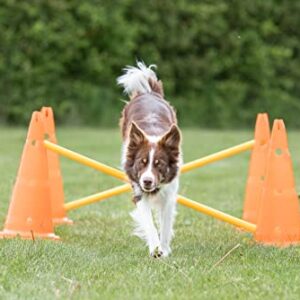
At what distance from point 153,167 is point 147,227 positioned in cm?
60

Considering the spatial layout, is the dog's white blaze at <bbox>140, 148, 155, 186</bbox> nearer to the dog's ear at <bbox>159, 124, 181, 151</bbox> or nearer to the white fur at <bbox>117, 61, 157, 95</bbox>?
the dog's ear at <bbox>159, 124, 181, 151</bbox>

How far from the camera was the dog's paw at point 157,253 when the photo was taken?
661 centimetres

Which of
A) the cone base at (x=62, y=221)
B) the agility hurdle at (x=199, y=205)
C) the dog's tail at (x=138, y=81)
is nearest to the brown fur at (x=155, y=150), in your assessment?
the agility hurdle at (x=199, y=205)

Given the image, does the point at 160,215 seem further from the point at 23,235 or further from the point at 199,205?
the point at 23,235

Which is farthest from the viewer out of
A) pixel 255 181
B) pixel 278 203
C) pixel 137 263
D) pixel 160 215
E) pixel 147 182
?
pixel 255 181

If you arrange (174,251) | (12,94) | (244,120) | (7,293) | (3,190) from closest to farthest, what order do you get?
(7,293) < (174,251) < (3,190) < (12,94) < (244,120)

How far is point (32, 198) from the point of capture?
24.0ft

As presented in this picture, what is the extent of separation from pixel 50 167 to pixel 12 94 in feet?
49.3

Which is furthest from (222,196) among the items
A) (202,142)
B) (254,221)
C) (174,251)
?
(202,142)

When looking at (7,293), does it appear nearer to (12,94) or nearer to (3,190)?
(3,190)

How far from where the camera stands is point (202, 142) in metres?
19.2

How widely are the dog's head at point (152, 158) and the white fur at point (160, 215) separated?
26 centimetres

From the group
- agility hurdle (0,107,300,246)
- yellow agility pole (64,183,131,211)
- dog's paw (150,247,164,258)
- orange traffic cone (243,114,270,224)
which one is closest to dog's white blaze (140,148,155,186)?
dog's paw (150,247,164,258)

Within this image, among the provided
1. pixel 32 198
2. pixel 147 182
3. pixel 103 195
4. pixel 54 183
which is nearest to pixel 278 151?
pixel 147 182
